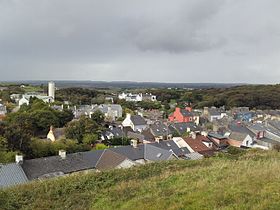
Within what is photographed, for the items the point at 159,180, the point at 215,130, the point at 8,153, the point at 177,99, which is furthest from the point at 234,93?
the point at 159,180

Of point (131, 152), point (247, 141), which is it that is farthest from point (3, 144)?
point (247, 141)

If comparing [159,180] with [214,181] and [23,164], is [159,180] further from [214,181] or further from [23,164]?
[23,164]

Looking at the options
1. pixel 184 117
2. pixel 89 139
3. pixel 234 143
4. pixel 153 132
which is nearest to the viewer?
pixel 89 139

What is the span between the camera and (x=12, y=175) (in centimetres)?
1962

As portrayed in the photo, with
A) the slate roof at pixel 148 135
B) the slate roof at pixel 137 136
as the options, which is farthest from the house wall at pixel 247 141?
the slate roof at pixel 137 136

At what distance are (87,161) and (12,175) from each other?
22.1 ft

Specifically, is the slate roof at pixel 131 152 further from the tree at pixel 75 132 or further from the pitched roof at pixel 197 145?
the tree at pixel 75 132

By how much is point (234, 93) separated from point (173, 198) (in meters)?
104

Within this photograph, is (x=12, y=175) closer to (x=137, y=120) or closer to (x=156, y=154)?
(x=156, y=154)

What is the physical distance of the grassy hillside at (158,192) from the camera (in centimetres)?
720

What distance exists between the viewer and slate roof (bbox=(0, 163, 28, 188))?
1892cm

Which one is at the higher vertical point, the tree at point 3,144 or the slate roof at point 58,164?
the tree at point 3,144

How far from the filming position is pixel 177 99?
113562 millimetres

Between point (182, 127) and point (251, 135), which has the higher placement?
point (182, 127)
